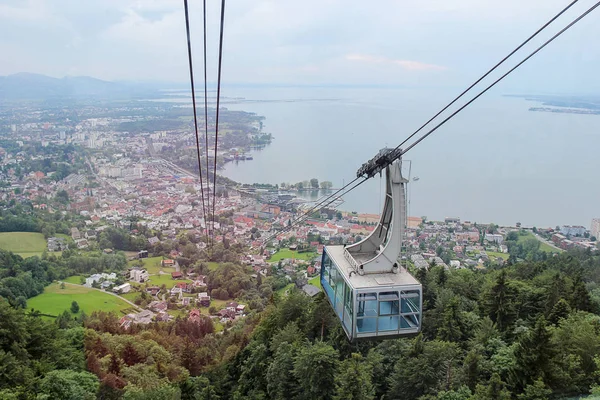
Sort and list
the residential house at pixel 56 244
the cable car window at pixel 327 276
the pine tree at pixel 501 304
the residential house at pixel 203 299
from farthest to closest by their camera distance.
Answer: the residential house at pixel 56 244 < the residential house at pixel 203 299 < the pine tree at pixel 501 304 < the cable car window at pixel 327 276

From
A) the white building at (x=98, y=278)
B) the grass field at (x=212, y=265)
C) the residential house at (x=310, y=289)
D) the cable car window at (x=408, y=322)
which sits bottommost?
the white building at (x=98, y=278)

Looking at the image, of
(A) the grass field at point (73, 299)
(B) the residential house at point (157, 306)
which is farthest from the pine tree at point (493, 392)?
(A) the grass field at point (73, 299)

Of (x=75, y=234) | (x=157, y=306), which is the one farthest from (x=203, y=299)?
(x=75, y=234)

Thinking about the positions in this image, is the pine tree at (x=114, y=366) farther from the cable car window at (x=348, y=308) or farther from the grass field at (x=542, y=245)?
the grass field at (x=542, y=245)

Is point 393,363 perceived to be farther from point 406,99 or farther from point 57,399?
point 406,99

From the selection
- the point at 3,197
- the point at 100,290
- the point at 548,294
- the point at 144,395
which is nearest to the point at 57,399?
the point at 144,395

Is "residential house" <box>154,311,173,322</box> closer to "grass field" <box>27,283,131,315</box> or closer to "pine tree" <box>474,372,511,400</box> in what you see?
"grass field" <box>27,283,131,315</box>

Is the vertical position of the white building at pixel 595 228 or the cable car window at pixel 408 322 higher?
the cable car window at pixel 408 322
